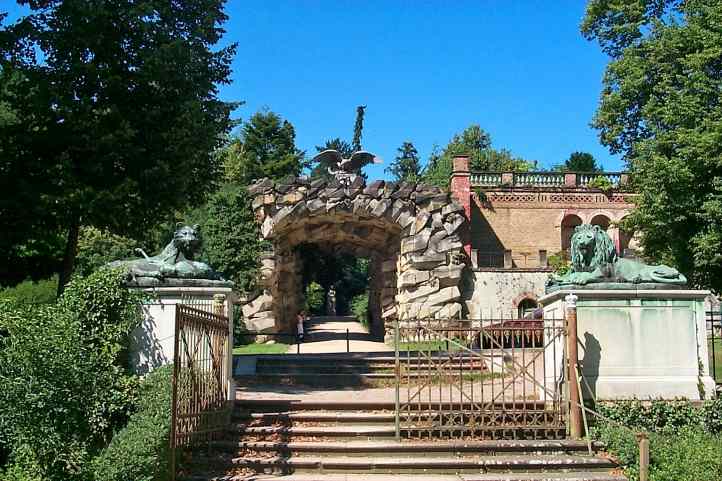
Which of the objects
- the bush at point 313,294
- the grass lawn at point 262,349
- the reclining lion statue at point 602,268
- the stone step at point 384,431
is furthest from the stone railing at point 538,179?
the stone step at point 384,431

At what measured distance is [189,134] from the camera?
471 inches

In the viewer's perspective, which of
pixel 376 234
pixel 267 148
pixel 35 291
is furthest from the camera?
pixel 267 148

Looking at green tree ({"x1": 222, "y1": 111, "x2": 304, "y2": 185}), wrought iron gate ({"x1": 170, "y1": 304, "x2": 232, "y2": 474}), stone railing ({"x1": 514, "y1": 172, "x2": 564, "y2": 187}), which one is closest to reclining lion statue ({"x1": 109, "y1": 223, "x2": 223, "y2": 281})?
wrought iron gate ({"x1": 170, "y1": 304, "x2": 232, "y2": 474})

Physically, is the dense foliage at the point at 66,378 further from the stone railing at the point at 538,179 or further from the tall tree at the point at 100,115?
the stone railing at the point at 538,179

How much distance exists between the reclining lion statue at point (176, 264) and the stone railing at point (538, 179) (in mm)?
26981

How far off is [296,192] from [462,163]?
11.8m

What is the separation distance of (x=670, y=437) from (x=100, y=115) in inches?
383

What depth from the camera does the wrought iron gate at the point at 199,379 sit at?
7.49 metres

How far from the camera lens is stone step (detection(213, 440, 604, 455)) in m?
8.73

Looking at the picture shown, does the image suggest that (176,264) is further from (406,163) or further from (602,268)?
(406,163)

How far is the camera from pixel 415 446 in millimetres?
8766

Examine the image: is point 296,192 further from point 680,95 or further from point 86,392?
point 86,392

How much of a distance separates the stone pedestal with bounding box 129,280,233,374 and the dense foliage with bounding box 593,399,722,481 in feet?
18.4

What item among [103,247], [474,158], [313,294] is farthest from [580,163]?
[103,247]
